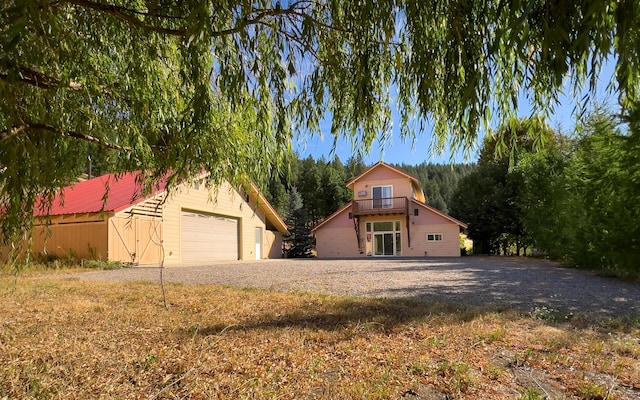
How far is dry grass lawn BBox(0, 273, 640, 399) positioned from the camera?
9.50 ft

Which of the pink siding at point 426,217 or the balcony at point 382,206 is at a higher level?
the balcony at point 382,206

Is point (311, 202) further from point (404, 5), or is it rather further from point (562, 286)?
point (404, 5)

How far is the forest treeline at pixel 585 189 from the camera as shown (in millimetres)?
3330

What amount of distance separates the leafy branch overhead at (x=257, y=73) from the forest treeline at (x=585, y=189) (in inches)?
20.8

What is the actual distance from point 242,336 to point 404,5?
340 cm

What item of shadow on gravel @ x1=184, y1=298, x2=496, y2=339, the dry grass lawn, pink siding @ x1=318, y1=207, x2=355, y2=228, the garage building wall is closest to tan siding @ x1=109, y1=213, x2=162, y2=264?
the garage building wall

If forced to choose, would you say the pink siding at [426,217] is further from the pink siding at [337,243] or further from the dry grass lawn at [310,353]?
the dry grass lawn at [310,353]

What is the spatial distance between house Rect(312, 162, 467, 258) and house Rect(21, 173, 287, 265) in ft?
20.7

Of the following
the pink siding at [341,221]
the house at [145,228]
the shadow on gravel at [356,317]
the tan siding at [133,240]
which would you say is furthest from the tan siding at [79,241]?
the pink siding at [341,221]

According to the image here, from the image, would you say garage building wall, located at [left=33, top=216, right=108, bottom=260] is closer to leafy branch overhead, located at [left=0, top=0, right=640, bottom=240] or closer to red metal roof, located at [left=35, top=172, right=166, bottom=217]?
red metal roof, located at [left=35, top=172, right=166, bottom=217]

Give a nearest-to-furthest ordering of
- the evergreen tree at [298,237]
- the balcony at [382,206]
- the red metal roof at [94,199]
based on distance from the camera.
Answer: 1. the red metal roof at [94,199]
2. the balcony at [382,206]
3. the evergreen tree at [298,237]

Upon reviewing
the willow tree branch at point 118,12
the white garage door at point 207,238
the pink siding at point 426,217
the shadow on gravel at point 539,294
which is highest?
the willow tree branch at point 118,12

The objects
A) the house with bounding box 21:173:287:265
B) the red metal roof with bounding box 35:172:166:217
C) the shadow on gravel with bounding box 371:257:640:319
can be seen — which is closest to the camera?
the shadow on gravel with bounding box 371:257:640:319

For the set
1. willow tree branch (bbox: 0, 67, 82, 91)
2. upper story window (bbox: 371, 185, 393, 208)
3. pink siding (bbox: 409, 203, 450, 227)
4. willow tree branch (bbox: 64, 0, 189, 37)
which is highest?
upper story window (bbox: 371, 185, 393, 208)
